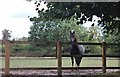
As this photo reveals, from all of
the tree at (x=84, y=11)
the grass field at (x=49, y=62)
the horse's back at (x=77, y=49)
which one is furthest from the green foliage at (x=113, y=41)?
the tree at (x=84, y=11)

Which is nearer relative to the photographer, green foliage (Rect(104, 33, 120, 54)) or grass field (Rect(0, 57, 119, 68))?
grass field (Rect(0, 57, 119, 68))

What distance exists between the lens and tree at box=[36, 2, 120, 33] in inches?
144

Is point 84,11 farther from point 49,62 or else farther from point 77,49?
point 77,49

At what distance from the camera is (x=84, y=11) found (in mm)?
3842

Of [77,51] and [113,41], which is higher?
[113,41]

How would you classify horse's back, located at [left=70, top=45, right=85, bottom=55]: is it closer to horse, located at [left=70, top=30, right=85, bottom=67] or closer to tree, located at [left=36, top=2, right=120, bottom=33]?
horse, located at [left=70, top=30, right=85, bottom=67]

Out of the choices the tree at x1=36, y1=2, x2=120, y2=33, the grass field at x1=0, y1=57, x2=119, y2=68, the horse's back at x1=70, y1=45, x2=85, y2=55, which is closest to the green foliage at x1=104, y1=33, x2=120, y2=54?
the grass field at x1=0, y1=57, x2=119, y2=68

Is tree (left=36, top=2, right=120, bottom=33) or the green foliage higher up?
tree (left=36, top=2, right=120, bottom=33)

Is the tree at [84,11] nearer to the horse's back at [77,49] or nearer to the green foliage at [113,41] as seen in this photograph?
the green foliage at [113,41]

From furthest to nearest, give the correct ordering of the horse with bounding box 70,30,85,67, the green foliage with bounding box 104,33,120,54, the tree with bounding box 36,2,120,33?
the horse with bounding box 70,30,85,67, the green foliage with bounding box 104,33,120,54, the tree with bounding box 36,2,120,33

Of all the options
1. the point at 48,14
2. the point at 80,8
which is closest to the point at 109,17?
the point at 80,8

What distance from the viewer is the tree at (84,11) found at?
144 inches

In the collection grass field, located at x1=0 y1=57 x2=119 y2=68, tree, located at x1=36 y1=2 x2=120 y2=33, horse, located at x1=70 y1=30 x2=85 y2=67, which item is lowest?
grass field, located at x1=0 y1=57 x2=119 y2=68

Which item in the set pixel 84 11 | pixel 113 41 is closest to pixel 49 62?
pixel 113 41
